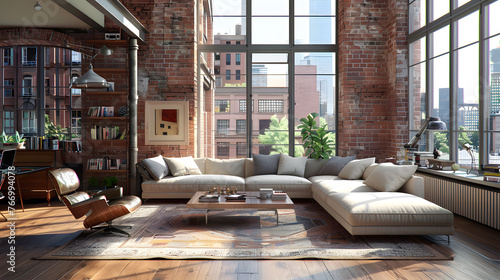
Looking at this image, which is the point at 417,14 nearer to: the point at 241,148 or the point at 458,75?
the point at 458,75

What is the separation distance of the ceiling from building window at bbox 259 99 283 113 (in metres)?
2.66

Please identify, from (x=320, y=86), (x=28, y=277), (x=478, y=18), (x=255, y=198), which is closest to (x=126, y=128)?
(x=255, y=198)

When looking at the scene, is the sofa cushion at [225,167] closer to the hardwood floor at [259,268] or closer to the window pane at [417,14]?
the hardwood floor at [259,268]

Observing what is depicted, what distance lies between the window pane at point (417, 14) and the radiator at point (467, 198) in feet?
9.03

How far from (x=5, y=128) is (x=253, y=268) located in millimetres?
6813

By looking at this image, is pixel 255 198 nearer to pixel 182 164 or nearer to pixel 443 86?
pixel 182 164

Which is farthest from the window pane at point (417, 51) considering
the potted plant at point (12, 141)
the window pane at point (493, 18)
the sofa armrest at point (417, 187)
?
the potted plant at point (12, 141)

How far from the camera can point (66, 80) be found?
791 centimetres

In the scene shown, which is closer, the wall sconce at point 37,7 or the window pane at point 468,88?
the window pane at point 468,88

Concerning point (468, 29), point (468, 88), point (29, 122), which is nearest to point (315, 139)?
point (468, 88)

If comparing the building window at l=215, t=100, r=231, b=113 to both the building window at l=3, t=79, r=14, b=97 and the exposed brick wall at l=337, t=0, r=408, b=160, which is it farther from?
the building window at l=3, t=79, r=14, b=97

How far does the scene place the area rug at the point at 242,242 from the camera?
373cm

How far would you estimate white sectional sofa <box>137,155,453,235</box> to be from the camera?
4102 millimetres

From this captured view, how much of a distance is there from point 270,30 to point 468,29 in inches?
146
